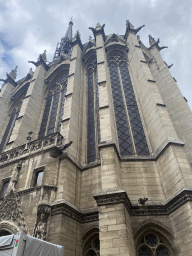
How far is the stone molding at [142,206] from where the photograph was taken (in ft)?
23.5

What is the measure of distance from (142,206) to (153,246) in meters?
1.48

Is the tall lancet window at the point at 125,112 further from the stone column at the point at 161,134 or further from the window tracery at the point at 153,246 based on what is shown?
the window tracery at the point at 153,246

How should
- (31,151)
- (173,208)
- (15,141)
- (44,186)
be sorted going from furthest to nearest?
1. (15,141)
2. (31,151)
3. (44,186)
4. (173,208)

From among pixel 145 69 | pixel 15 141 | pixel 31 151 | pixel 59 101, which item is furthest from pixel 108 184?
pixel 59 101

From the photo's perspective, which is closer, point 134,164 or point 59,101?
point 134,164

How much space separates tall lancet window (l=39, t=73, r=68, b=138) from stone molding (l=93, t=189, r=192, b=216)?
8.13 meters

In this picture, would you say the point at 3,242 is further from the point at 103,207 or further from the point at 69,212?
the point at 69,212

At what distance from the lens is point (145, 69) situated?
529 inches

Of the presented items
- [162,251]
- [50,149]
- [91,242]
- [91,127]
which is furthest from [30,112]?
[162,251]

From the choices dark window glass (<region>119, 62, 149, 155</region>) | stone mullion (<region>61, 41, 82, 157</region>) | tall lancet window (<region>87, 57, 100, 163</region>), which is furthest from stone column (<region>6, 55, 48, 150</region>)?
dark window glass (<region>119, 62, 149, 155</region>)

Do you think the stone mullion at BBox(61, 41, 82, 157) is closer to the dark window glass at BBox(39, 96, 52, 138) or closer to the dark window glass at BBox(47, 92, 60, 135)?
the dark window glass at BBox(47, 92, 60, 135)

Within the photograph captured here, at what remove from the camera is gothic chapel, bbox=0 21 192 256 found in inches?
290

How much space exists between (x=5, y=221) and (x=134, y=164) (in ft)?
21.1

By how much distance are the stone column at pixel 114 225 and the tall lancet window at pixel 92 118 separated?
4.26 meters
